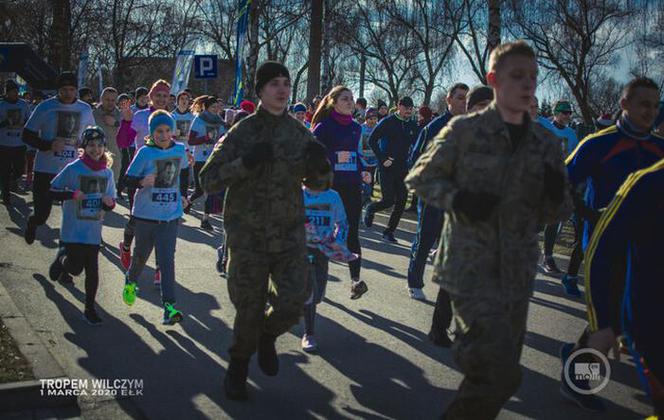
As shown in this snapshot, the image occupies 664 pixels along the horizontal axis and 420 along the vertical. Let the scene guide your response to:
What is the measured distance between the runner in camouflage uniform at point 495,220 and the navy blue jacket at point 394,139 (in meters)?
7.16

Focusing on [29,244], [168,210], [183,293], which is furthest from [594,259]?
[29,244]

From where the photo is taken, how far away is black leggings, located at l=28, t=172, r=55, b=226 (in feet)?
30.5

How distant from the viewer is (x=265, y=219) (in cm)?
482

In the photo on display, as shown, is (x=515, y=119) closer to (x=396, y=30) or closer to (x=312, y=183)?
(x=312, y=183)

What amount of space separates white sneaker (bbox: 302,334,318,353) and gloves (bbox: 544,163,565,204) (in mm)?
2934

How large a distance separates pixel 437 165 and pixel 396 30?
37929 mm

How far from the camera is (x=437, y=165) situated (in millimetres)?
3734

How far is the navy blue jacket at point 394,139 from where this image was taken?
36.0ft

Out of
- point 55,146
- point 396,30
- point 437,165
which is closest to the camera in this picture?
point 437,165

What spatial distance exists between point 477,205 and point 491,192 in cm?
22

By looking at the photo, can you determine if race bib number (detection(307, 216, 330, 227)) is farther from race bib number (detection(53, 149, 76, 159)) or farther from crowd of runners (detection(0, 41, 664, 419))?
race bib number (detection(53, 149, 76, 159))

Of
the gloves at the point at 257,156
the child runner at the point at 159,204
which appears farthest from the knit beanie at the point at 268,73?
the child runner at the point at 159,204

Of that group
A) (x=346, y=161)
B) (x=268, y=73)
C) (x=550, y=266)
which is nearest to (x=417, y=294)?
(x=346, y=161)

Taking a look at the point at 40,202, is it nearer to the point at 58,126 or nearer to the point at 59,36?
the point at 58,126
